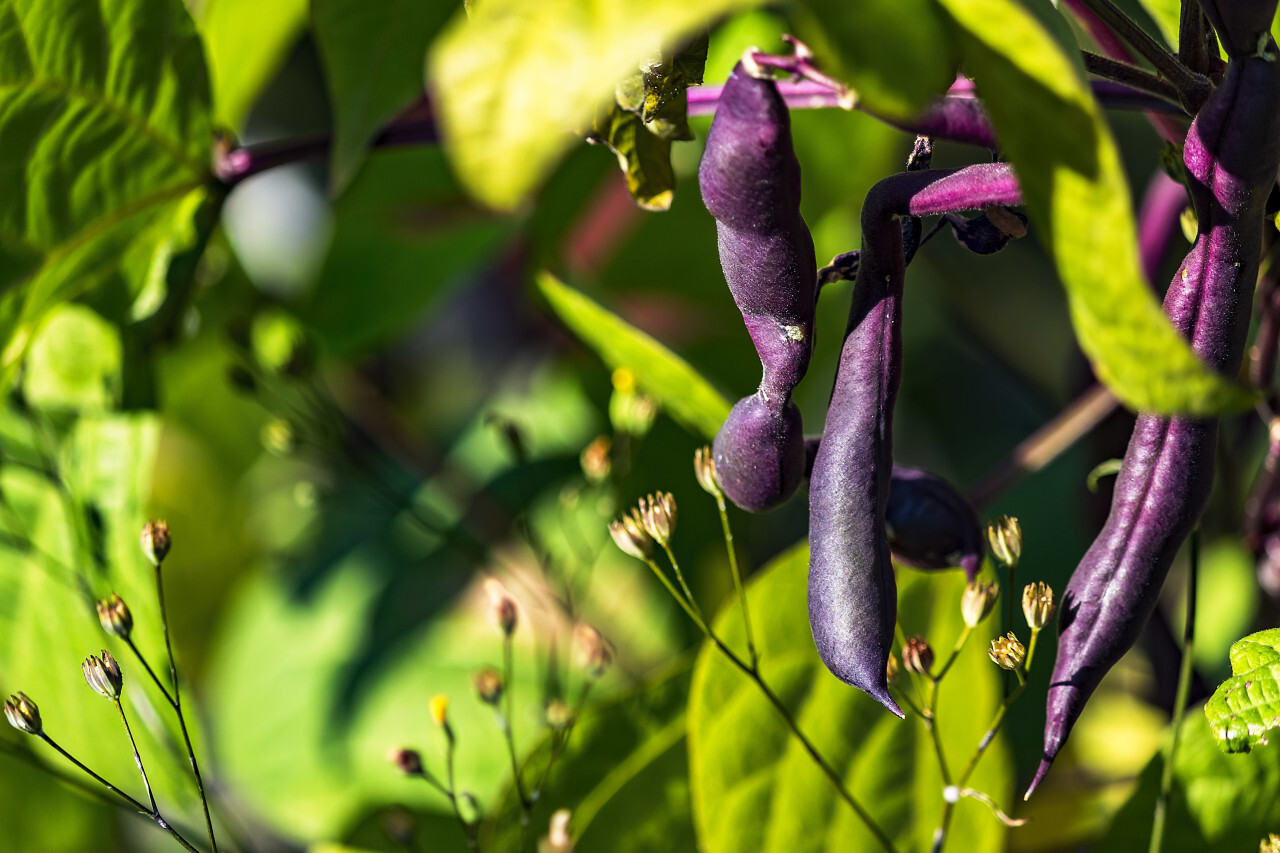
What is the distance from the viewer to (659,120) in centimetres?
24

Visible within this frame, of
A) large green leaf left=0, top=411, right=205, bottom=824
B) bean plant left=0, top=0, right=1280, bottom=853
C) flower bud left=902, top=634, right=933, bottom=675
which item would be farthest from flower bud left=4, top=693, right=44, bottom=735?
flower bud left=902, top=634, right=933, bottom=675

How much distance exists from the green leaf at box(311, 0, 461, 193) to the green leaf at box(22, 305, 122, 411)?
0.19m

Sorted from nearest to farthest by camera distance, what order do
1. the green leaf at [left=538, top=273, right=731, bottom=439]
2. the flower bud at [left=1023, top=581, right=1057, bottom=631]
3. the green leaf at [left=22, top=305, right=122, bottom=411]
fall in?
1. the flower bud at [left=1023, top=581, right=1057, bottom=631]
2. the green leaf at [left=538, top=273, right=731, bottom=439]
3. the green leaf at [left=22, top=305, right=122, bottom=411]

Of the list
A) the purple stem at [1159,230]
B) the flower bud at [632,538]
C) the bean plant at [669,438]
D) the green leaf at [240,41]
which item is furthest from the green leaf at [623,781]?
the green leaf at [240,41]

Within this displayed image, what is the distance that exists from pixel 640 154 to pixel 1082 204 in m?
0.12

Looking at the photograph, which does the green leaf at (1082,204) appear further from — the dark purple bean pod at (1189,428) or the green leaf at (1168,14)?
the green leaf at (1168,14)

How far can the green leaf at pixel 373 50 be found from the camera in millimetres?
334

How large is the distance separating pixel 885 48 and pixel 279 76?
0.98 metres

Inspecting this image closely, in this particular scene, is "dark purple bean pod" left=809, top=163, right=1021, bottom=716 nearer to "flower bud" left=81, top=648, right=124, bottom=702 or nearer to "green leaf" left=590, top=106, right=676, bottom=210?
"green leaf" left=590, top=106, right=676, bottom=210

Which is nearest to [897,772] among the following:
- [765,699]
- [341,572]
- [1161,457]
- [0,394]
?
[765,699]

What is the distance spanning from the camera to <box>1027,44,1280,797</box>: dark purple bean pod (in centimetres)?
19

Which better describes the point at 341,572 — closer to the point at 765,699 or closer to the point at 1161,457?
the point at 765,699

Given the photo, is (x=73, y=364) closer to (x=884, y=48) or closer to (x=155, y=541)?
(x=155, y=541)

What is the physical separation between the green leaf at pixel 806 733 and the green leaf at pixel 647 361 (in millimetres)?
56
